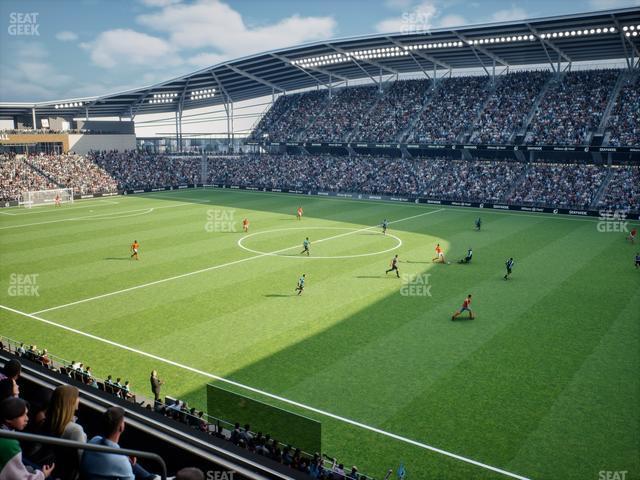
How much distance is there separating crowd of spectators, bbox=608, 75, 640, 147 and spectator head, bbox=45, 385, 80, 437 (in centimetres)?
5758

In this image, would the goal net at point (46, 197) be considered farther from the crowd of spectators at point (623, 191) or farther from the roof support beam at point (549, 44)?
the crowd of spectators at point (623, 191)

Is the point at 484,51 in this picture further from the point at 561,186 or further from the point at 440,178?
the point at 561,186

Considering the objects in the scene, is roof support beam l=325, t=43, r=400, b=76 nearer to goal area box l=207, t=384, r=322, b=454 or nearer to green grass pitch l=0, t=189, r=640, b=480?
green grass pitch l=0, t=189, r=640, b=480

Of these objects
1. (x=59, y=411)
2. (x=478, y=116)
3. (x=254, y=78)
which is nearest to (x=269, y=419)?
(x=59, y=411)

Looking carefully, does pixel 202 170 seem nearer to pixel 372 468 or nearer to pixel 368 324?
pixel 368 324

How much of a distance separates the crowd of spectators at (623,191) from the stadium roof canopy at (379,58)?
42.0 ft

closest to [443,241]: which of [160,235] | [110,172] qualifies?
[160,235]

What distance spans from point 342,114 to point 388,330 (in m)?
60.2

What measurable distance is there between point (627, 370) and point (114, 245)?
32.5 meters

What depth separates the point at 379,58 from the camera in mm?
68250

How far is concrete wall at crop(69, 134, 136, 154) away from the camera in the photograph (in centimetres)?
7675
